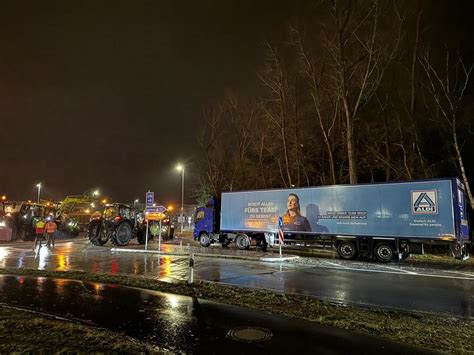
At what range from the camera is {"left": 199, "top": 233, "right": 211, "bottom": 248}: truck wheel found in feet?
85.8

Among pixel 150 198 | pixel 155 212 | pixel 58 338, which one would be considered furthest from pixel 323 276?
pixel 150 198

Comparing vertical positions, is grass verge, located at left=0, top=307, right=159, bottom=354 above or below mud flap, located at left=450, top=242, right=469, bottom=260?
below

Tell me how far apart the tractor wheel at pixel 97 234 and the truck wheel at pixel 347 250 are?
15326mm

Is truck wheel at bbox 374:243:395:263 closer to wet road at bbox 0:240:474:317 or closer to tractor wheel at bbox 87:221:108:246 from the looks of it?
wet road at bbox 0:240:474:317

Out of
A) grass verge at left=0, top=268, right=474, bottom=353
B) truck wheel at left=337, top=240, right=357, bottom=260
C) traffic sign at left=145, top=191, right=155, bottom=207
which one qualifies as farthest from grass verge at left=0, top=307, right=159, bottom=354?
truck wheel at left=337, top=240, right=357, bottom=260

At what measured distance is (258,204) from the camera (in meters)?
23.0

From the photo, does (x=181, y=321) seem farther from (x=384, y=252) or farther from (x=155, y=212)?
(x=155, y=212)

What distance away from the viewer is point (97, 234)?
2577 cm

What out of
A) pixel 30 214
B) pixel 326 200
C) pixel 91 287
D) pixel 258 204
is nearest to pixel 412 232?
pixel 326 200

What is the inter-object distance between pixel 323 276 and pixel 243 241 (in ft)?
36.4

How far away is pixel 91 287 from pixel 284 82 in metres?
29.5

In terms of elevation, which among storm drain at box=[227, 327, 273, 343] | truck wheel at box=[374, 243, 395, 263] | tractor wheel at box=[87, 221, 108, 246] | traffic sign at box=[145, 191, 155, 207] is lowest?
storm drain at box=[227, 327, 273, 343]

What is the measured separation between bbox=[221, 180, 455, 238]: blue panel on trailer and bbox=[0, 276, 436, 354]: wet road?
11968 millimetres

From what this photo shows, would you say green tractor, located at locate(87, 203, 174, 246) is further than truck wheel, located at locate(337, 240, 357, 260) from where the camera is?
Yes
